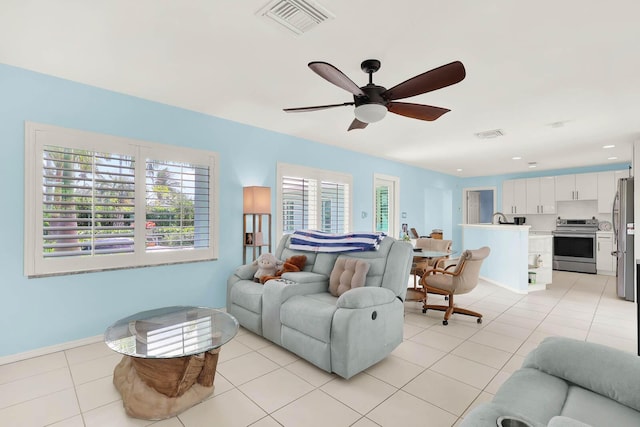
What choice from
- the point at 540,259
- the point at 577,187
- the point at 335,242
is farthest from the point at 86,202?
the point at 577,187

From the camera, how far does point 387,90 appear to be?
7.66 ft

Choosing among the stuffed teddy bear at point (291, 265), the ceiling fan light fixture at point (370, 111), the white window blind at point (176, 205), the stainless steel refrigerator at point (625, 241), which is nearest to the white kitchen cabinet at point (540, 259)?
the stainless steel refrigerator at point (625, 241)

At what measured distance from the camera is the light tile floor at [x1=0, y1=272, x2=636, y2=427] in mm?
1977

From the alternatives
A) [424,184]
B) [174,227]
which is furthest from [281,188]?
[424,184]

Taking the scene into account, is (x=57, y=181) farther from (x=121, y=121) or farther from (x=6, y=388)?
(x=6, y=388)

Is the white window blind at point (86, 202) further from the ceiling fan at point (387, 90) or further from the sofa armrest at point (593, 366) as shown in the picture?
the sofa armrest at point (593, 366)

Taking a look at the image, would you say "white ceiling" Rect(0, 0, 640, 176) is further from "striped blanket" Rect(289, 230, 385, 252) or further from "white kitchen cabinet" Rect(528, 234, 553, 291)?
"white kitchen cabinet" Rect(528, 234, 553, 291)

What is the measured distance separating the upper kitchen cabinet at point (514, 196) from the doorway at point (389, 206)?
3.58 metres

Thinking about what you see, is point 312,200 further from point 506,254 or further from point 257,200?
point 506,254

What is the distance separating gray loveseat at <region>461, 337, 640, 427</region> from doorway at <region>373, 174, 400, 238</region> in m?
5.13

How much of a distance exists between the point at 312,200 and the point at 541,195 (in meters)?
6.23

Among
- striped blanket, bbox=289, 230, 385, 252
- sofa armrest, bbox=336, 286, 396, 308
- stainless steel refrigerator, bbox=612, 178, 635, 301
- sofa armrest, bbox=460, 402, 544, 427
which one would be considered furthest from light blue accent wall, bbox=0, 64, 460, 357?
stainless steel refrigerator, bbox=612, 178, 635, 301

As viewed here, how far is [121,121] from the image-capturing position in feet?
10.5

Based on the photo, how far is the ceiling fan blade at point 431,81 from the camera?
1.86 m
